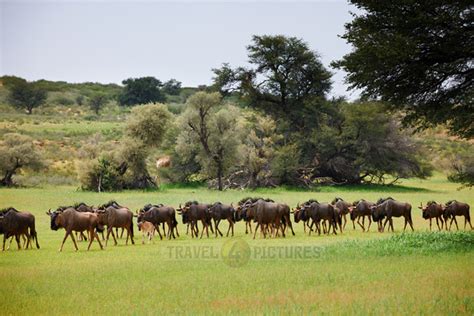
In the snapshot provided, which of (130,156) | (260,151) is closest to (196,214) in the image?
(130,156)

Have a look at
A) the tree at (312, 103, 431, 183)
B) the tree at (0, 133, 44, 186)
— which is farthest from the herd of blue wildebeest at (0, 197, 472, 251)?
the tree at (312, 103, 431, 183)

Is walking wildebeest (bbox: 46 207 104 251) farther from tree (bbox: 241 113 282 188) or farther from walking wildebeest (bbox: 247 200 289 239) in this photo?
tree (bbox: 241 113 282 188)

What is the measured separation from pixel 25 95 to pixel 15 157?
200 feet

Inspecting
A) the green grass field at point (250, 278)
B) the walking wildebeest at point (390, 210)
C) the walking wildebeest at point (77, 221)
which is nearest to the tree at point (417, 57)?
the green grass field at point (250, 278)

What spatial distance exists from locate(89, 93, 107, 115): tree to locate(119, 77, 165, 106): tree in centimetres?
523

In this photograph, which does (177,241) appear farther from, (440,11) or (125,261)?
(440,11)

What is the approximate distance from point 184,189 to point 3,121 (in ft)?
134

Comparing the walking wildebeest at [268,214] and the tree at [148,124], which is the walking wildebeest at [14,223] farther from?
the tree at [148,124]

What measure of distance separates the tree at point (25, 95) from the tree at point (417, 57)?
320 ft

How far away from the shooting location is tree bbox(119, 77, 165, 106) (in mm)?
119000

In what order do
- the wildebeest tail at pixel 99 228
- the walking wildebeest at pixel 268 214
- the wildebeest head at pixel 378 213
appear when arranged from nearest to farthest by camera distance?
1. the wildebeest tail at pixel 99 228
2. the walking wildebeest at pixel 268 214
3. the wildebeest head at pixel 378 213

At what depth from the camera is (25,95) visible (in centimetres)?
11075

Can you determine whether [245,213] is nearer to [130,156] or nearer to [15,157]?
[130,156]

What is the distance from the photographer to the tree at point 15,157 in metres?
52.8
